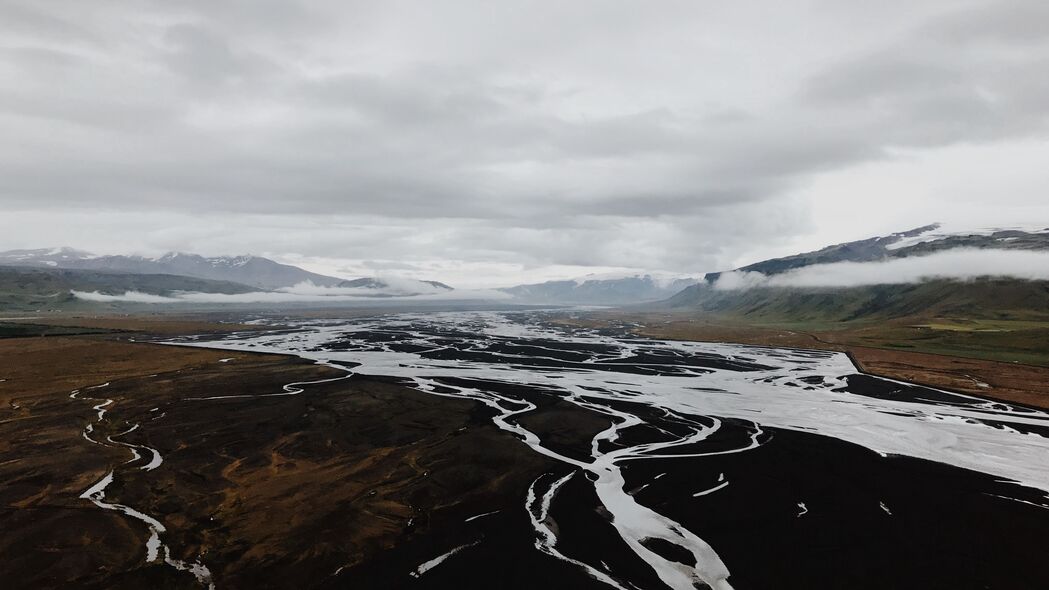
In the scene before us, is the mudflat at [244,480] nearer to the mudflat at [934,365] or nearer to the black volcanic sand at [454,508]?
the black volcanic sand at [454,508]

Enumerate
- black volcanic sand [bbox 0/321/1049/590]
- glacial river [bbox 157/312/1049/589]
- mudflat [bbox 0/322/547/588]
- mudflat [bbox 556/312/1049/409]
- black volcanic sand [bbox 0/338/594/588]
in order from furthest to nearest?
mudflat [bbox 556/312/1049/409]
glacial river [bbox 157/312/1049/589]
mudflat [bbox 0/322/547/588]
black volcanic sand [bbox 0/321/1049/590]
black volcanic sand [bbox 0/338/594/588]

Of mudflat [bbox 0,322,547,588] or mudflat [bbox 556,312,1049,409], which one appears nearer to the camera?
mudflat [bbox 0,322,547,588]

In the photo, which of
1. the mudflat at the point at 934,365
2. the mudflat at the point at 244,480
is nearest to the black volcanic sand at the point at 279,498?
the mudflat at the point at 244,480

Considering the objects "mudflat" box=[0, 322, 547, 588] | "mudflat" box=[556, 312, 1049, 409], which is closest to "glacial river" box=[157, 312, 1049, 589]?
"mudflat" box=[0, 322, 547, 588]

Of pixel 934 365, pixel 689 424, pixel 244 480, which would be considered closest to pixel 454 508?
pixel 244 480

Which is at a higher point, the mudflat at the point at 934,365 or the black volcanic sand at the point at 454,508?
the mudflat at the point at 934,365

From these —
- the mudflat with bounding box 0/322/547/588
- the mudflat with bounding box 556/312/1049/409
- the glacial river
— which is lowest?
the mudflat with bounding box 0/322/547/588

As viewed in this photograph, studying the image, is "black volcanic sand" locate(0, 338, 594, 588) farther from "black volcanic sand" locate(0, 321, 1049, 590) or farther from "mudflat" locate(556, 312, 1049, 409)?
"mudflat" locate(556, 312, 1049, 409)

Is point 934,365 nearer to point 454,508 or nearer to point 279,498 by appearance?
point 454,508

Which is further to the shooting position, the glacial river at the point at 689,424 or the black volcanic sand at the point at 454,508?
the glacial river at the point at 689,424

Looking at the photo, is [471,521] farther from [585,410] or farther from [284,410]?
[284,410]

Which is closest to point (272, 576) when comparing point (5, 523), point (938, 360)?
point (5, 523)
